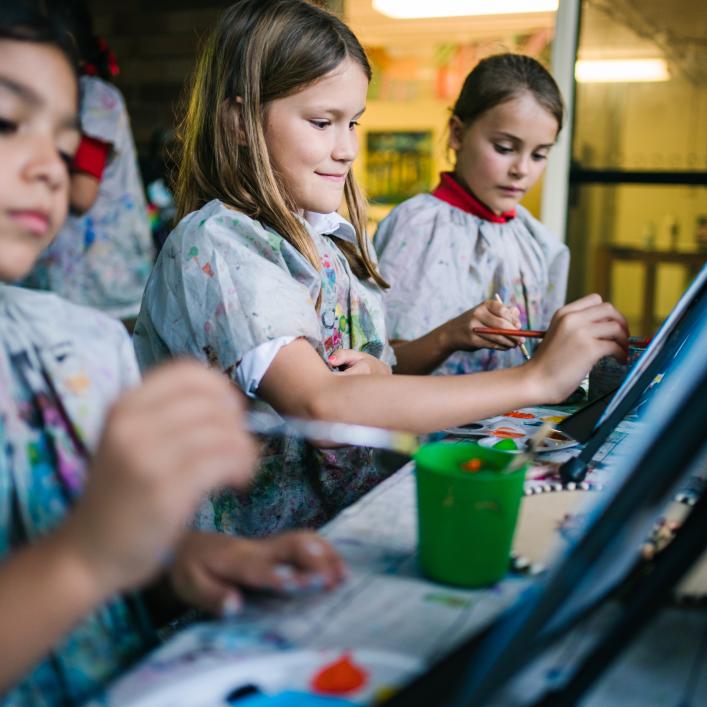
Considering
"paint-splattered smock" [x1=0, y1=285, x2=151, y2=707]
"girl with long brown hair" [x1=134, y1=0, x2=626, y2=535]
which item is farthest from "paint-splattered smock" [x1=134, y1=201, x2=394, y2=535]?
"paint-splattered smock" [x1=0, y1=285, x2=151, y2=707]

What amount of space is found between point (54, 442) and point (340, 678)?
1.05 ft

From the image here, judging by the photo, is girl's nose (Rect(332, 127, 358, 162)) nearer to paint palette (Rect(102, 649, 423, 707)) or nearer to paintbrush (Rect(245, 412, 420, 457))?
paintbrush (Rect(245, 412, 420, 457))

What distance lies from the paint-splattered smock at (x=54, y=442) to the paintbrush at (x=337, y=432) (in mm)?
156

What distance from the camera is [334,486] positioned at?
121cm

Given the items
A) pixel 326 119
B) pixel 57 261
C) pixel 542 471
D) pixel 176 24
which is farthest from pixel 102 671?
pixel 176 24

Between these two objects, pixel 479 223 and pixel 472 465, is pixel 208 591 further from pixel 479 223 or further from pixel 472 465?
pixel 479 223

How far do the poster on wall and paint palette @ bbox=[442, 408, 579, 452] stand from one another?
203 inches

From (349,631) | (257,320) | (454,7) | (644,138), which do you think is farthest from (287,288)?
(454,7)

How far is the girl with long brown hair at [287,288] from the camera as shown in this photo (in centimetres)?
97

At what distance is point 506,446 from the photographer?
1.04 metres

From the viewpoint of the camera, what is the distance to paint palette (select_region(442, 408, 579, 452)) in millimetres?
1062

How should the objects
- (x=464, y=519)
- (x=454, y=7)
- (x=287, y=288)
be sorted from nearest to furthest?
1. (x=464, y=519)
2. (x=287, y=288)
3. (x=454, y=7)

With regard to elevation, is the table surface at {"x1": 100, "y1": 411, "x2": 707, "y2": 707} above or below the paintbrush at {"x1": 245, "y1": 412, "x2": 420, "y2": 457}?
below

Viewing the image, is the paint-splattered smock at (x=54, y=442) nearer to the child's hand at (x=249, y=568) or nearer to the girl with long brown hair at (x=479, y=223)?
the child's hand at (x=249, y=568)
